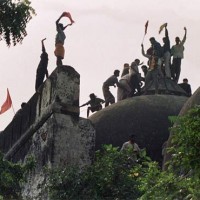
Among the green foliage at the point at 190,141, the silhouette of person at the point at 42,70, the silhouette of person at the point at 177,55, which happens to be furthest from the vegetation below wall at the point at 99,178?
the silhouette of person at the point at 177,55

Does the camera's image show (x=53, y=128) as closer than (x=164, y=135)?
Yes

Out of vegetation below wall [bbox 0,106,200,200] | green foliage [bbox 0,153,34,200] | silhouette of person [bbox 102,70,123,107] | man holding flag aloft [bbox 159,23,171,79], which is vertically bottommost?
green foliage [bbox 0,153,34,200]

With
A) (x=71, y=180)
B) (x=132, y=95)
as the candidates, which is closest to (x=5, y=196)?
(x=71, y=180)

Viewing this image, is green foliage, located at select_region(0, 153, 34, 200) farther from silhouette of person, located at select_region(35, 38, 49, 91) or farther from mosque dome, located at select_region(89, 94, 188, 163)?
mosque dome, located at select_region(89, 94, 188, 163)

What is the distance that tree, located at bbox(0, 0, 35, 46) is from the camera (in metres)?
11.1

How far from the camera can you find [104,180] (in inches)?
571

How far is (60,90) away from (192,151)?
6330mm

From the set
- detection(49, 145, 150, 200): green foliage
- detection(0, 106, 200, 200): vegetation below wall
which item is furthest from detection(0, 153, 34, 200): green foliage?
detection(49, 145, 150, 200): green foliage

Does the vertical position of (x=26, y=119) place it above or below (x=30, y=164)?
above

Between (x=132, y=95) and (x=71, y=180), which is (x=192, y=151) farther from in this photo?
(x=132, y=95)

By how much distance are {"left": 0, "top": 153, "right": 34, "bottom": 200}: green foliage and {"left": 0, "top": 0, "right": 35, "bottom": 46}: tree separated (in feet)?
5.24

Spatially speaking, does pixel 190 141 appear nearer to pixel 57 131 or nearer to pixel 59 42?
pixel 57 131

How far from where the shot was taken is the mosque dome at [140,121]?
18.3 meters

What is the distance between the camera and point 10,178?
11625 mm
